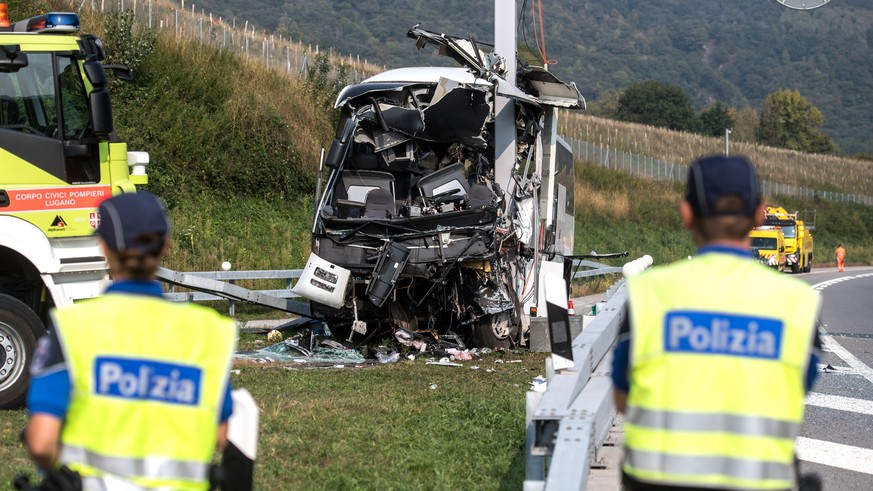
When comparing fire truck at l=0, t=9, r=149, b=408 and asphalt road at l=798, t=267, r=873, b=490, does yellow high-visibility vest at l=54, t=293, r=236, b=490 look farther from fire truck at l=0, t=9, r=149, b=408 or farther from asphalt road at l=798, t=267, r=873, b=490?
fire truck at l=0, t=9, r=149, b=408

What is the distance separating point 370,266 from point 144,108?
13.9m

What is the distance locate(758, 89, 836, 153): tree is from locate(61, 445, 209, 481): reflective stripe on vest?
5044 inches

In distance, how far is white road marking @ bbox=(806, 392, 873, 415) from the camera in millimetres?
10109

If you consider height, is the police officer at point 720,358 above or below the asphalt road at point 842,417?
above

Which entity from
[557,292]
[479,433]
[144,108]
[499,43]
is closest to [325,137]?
[144,108]

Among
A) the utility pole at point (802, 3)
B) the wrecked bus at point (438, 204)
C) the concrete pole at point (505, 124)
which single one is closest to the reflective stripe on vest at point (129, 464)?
the wrecked bus at point (438, 204)

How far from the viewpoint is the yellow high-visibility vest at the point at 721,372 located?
3379 millimetres

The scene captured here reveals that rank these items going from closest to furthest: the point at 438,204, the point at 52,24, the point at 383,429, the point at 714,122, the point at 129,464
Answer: the point at 129,464, the point at 383,429, the point at 52,24, the point at 438,204, the point at 714,122

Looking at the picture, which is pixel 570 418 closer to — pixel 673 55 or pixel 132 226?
pixel 132 226

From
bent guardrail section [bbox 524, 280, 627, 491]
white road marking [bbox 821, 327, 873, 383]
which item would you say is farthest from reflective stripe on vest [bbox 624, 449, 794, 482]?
white road marking [bbox 821, 327, 873, 383]

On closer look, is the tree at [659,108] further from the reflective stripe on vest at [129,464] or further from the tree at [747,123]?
the reflective stripe on vest at [129,464]

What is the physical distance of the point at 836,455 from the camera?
26.6 feet

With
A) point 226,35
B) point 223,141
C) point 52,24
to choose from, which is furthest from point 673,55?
point 52,24

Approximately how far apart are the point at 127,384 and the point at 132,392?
26mm
